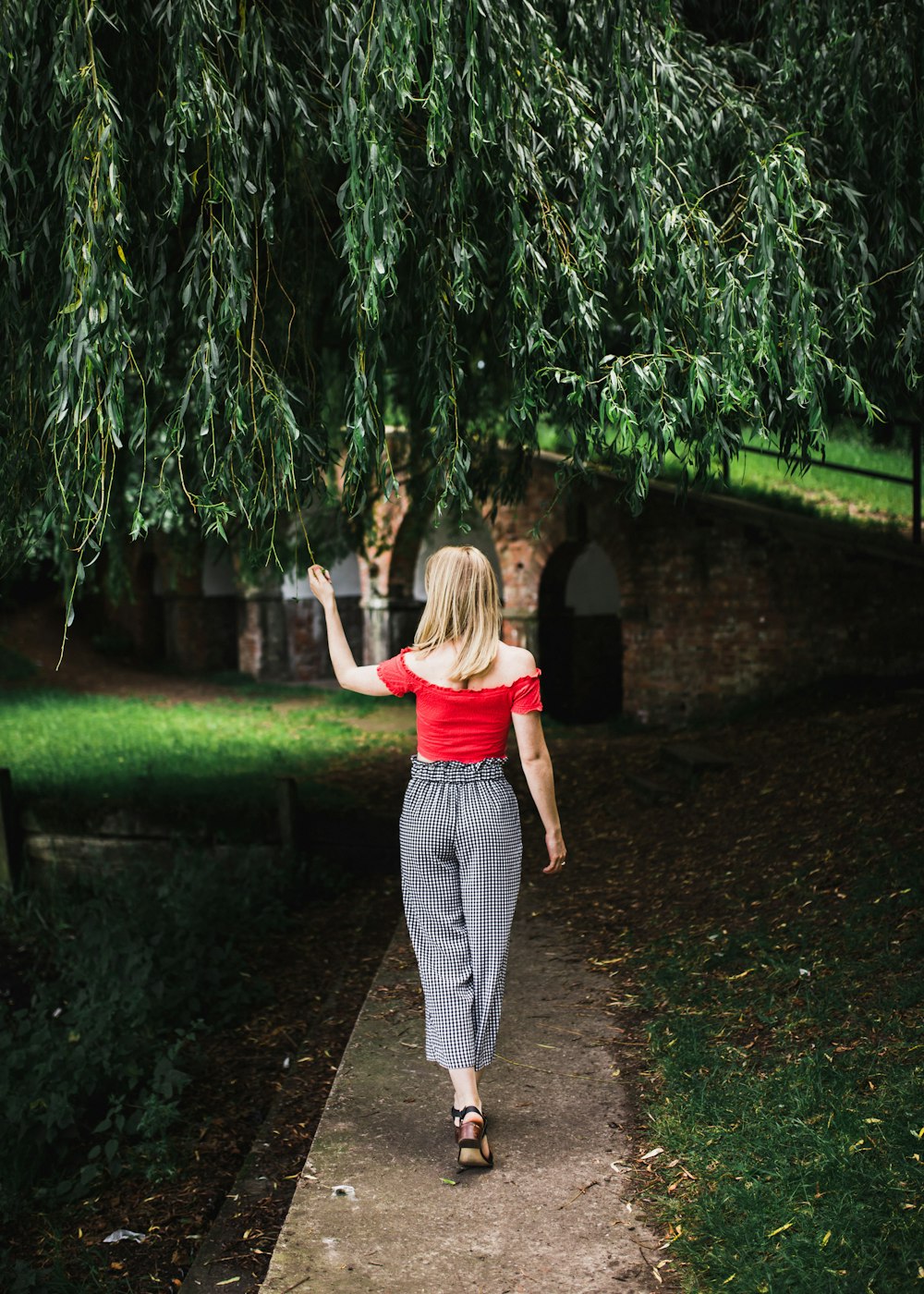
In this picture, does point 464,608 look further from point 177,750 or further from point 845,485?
point 845,485

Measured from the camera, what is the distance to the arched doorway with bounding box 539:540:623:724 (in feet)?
52.9

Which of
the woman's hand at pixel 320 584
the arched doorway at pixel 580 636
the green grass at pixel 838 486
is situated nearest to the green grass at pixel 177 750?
the arched doorway at pixel 580 636

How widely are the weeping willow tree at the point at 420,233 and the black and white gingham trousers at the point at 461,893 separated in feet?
4.06

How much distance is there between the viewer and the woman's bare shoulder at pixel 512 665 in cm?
339

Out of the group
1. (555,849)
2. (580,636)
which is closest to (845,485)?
(580,636)

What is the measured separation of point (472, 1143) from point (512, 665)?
1465mm

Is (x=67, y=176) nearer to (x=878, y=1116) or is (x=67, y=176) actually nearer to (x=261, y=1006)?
(x=878, y=1116)

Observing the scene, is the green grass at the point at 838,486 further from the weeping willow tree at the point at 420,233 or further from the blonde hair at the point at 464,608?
the blonde hair at the point at 464,608

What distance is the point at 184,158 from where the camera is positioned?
13.3 ft

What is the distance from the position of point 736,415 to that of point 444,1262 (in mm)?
3016

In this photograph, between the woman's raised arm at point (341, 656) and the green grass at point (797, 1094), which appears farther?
the woman's raised arm at point (341, 656)

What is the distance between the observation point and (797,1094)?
12.1 ft

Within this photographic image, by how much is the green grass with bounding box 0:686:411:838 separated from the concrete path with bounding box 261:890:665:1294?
448 centimetres

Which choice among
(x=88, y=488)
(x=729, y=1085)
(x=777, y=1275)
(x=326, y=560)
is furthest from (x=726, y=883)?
(x=326, y=560)
